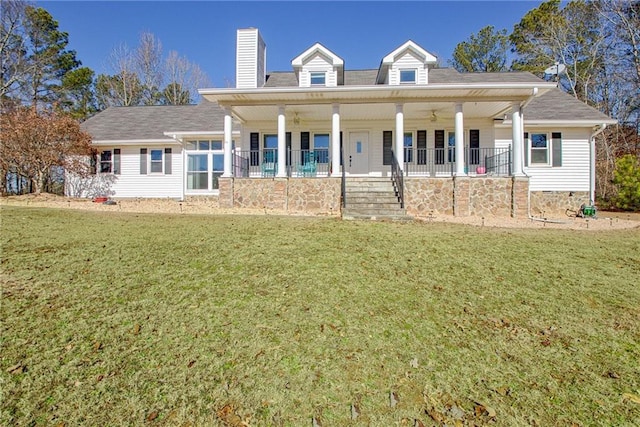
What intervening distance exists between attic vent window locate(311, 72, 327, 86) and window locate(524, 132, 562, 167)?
9.23 metres

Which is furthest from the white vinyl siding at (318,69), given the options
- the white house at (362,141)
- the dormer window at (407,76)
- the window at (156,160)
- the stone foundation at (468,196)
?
the window at (156,160)

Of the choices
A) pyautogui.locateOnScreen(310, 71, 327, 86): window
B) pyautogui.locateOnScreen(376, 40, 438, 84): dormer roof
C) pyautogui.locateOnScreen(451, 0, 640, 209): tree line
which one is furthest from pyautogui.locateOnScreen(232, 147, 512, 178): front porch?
pyautogui.locateOnScreen(451, 0, 640, 209): tree line

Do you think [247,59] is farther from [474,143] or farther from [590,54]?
[590,54]

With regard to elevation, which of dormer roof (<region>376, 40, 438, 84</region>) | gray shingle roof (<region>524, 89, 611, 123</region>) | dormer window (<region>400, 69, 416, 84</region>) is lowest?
gray shingle roof (<region>524, 89, 611, 123</region>)

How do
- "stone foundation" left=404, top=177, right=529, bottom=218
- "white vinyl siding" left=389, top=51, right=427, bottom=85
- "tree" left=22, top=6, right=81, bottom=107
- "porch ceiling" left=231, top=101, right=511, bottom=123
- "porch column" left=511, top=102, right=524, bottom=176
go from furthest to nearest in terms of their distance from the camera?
"tree" left=22, top=6, right=81, bottom=107, "white vinyl siding" left=389, top=51, right=427, bottom=85, "porch ceiling" left=231, top=101, right=511, bottom=123, "porch column" left=511, top=102, right=524, bottom=176, "stone foundation" left=404, top=177, right=529, bottom=218

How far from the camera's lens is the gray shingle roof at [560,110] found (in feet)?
47.3

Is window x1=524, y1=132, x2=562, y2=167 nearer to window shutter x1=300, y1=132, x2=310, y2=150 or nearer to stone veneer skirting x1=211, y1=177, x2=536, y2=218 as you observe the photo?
stone veneer skirting x1=211, y1=177, x2=536, y2=218

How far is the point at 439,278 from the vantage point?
444cm

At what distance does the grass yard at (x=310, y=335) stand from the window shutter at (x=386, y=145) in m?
10.0

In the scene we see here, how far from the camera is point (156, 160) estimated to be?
1697cm

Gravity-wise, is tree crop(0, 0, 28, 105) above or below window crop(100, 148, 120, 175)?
above

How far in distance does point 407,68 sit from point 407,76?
0.32 metres

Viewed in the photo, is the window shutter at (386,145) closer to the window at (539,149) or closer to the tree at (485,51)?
the window at (539,149)

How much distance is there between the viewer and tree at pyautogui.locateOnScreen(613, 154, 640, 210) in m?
14.8
